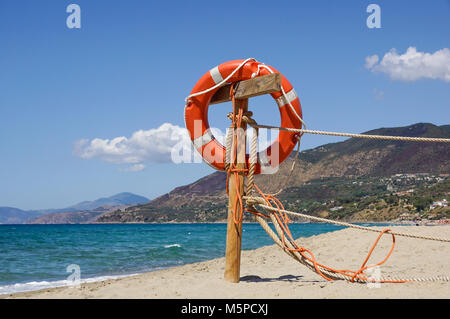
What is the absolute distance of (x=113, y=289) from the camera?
4.19 meters

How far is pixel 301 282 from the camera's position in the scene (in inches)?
165

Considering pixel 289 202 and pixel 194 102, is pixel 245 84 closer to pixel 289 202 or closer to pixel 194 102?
pixel 194 102

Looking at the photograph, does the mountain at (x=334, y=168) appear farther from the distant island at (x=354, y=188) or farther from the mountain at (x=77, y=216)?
the mountain at (x=77, y=216)

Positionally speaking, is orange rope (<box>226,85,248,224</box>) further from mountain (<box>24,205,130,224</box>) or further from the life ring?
mountain (<box>24,205,130,224</box>)

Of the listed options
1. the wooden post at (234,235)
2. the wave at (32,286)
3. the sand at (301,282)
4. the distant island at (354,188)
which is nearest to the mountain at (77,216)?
the distant island at (354,188)

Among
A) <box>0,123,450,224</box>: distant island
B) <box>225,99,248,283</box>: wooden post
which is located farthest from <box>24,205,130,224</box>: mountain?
<box>225,99,248,283</box>: wooden post

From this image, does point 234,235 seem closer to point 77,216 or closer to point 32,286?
point 32,286

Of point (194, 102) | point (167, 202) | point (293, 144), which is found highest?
point (194, 102)

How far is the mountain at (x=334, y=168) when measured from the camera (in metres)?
78.2

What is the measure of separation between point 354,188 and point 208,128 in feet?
226

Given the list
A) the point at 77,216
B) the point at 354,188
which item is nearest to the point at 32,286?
the point at 354,188
